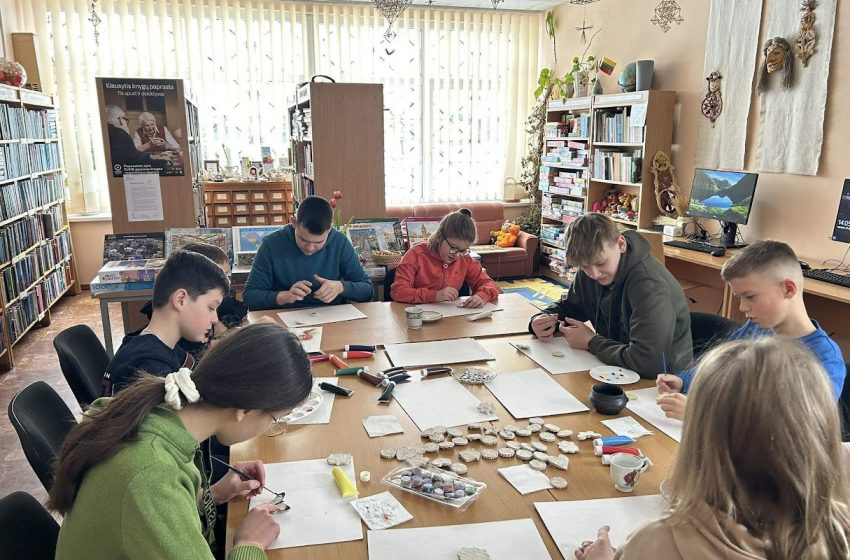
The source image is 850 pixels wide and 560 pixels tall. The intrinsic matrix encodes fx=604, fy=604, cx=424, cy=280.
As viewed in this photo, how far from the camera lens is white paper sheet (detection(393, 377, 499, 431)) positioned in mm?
1717

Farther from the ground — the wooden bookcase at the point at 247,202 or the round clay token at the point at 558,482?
the wooden bookcase at the point at 247,202

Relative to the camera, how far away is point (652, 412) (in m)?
1.77

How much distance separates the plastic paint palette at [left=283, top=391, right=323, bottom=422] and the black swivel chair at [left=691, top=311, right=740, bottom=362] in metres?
1.43

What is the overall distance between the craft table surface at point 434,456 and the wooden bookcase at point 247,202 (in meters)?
4.87

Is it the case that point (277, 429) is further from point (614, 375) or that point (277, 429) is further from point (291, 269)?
point (291, 269)

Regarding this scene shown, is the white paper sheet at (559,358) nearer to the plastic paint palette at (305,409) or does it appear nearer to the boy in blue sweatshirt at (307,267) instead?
the plastic paint palette at (305,409)

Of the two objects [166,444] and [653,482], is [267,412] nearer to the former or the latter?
[166,444]

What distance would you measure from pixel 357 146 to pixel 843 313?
3327mm

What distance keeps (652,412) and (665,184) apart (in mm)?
4014

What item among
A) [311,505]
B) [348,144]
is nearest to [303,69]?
[348,144]

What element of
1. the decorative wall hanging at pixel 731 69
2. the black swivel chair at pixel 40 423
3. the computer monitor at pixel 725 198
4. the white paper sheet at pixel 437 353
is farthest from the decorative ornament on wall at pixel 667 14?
the black swivel chair at pixel 40 423

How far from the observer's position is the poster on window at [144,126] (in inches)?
149

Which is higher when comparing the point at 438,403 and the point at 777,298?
the point at 777,298

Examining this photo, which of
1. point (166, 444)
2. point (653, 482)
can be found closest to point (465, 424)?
point (653, 482)
